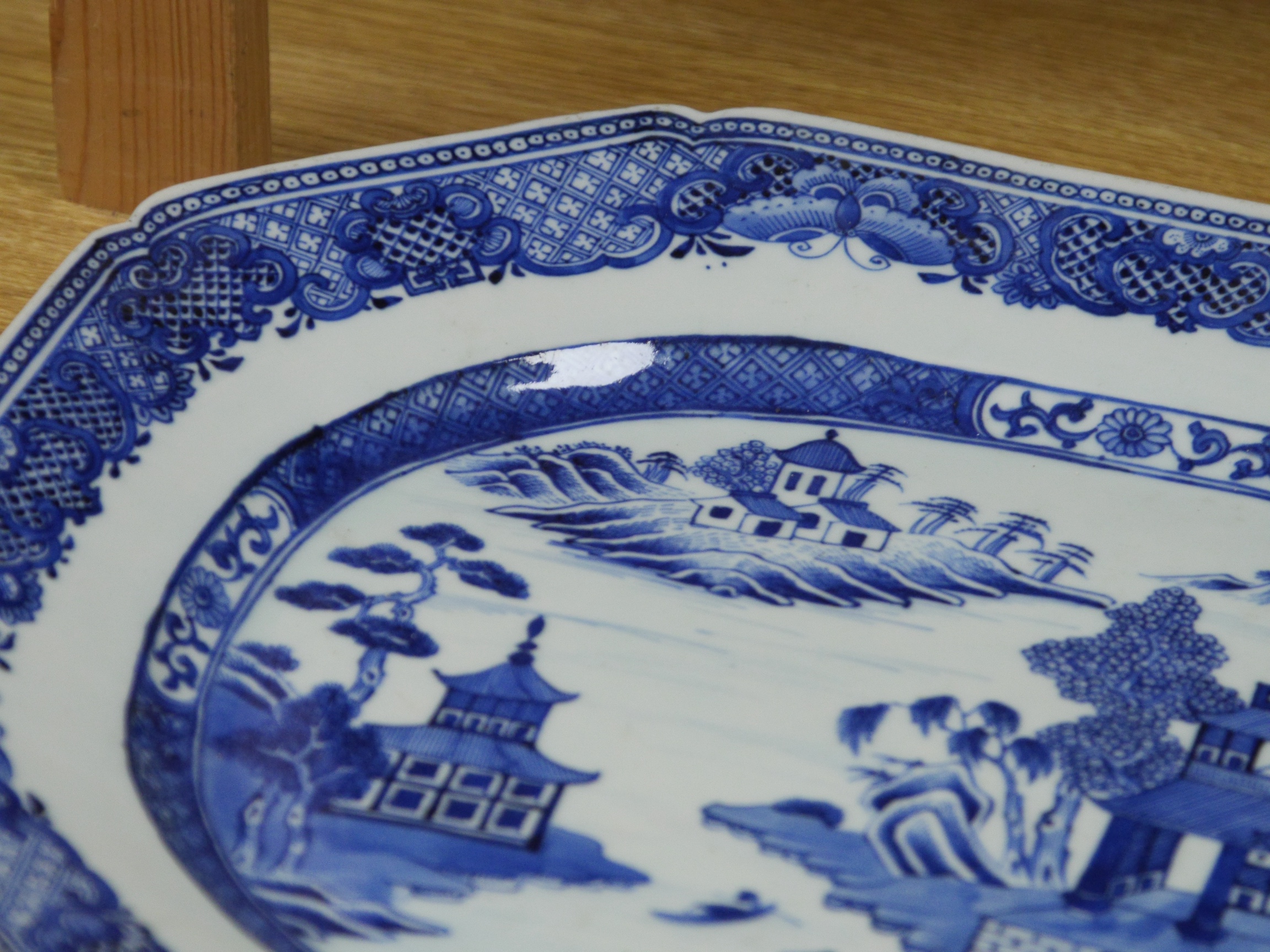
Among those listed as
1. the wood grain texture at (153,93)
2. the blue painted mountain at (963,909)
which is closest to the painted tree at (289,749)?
the blue painted mountain at (963,909)

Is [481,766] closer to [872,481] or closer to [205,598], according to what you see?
[205,598]

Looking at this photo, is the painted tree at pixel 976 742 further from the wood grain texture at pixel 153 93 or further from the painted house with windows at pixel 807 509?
the wood grain texture at pixel 153 93

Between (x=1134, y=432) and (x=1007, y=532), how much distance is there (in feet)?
0.38

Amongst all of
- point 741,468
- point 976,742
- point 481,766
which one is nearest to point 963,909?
point 976,742

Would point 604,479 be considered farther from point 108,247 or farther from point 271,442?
point 108,247

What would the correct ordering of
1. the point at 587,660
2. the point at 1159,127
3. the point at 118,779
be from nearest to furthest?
the point at 118,779, the point at 587,660, the point at 1159,127

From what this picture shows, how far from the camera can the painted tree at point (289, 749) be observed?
62 cm

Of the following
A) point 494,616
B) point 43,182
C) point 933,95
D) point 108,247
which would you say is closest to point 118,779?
point 494,616

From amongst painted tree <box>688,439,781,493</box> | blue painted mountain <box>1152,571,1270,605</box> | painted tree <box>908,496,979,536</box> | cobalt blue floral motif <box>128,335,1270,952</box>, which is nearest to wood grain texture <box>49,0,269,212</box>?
cobalt blue floral motif <box>128,335,1270,952</box>

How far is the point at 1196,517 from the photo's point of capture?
2.79 feet

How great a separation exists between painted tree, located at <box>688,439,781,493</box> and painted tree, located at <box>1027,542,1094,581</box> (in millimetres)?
148

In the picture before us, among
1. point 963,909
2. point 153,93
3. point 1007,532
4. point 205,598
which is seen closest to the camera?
point 963,909

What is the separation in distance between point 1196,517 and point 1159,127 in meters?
0.44

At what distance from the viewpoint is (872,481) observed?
0.86m
